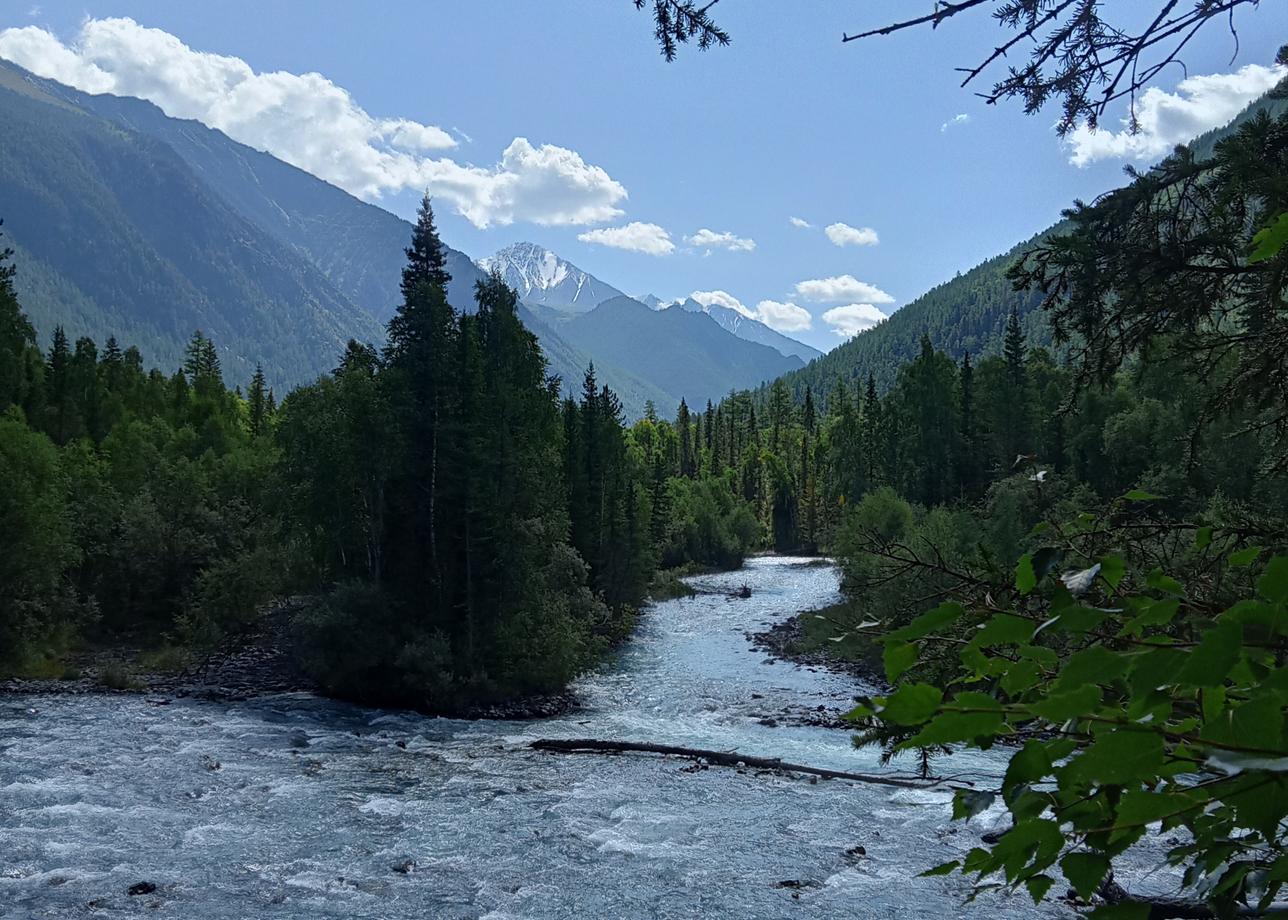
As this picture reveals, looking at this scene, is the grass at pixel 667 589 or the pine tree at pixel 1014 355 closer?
the grass at pixel 667 589

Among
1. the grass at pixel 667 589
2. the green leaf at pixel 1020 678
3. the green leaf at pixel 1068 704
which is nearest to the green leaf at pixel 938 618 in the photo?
the green leaf at pixel 1020 678

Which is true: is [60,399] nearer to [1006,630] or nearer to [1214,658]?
[1006,630]

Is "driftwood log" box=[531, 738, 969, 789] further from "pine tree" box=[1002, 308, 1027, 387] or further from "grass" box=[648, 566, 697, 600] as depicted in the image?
"pine tree" box=[1002, 308, 1027, 387]

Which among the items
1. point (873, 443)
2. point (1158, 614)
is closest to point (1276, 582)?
point (1158, 614)

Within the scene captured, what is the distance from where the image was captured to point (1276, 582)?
3.52ft

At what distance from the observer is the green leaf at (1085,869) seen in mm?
1112

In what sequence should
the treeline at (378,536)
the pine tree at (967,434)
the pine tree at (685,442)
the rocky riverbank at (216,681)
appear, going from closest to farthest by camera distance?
the rocky riverbank at (216,681)
the treeline at (378,536)
the pine tree at (967,434)
the pine tree at (685,442)

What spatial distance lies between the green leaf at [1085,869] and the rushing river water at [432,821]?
381 inches

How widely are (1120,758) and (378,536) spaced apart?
26517 millimetres

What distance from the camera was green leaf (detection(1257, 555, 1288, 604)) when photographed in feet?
3.51

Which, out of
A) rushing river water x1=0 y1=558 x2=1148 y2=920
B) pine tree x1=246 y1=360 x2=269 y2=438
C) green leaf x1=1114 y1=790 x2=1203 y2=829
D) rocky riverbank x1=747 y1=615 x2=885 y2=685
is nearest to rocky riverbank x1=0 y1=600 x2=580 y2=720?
rushing river water x1=0 y1=558 x2=1148 y2=920

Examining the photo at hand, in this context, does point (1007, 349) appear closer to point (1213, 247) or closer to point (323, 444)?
point (323, 444)

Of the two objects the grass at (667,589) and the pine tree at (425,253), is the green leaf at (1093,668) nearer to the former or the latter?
the pine tree at (425,253)

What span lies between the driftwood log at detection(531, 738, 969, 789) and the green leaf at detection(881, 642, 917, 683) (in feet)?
46.9
